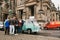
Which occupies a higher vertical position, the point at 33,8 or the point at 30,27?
the point at 33,8

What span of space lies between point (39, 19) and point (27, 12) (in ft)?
25.1

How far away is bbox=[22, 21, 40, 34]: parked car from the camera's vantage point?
26.3 m

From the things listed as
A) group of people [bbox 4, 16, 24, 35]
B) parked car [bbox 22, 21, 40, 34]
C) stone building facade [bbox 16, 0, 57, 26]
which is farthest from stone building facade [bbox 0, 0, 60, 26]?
group of people [bbox 4, 16, 24, 35]

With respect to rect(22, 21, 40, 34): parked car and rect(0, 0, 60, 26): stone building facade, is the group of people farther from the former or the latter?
rect(0, 0, 60, 26): stone building facade

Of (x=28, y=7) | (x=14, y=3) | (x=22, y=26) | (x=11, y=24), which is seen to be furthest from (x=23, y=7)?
(x=11, y=24)

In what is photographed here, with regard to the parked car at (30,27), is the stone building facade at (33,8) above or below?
above

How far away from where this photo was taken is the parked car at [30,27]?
26.3 metres

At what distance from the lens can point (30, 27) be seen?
26.6 m

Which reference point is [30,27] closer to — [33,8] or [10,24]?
[10,24]

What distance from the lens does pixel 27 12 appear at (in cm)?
5622

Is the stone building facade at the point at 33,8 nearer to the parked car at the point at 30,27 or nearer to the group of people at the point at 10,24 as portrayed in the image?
the parked car at the point at 30,27

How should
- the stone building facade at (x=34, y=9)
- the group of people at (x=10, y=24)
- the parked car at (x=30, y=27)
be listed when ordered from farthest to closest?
the stone building facade at (x=34, y=9) < the parked car at (x=30, y=27) < the group of people at (x=10, y=24)

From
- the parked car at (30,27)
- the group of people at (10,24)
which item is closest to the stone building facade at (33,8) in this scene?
the parked car at (30,27)

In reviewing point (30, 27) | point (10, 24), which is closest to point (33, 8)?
point (30, 27)
